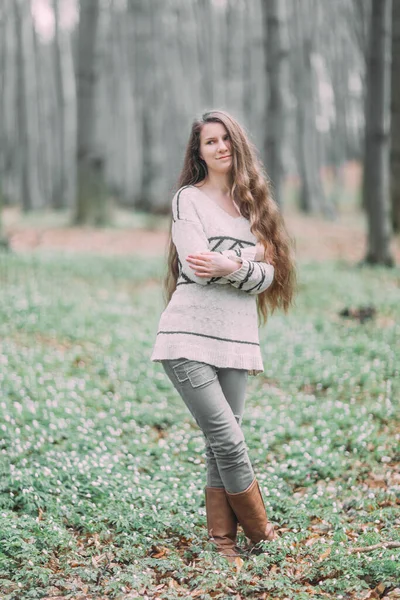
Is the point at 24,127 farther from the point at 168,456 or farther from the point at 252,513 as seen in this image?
the point at 252,513

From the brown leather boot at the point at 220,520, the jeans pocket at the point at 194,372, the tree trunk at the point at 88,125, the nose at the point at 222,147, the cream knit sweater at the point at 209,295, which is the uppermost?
the tree trunk at the point at 88,125

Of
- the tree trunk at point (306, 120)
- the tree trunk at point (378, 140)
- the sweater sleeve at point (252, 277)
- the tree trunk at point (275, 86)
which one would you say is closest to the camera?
the sweater sleeve at point (252, 277)

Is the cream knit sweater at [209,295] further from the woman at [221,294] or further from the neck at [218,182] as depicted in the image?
the neck at [218,182]

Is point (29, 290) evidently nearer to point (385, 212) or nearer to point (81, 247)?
point (81, 247)

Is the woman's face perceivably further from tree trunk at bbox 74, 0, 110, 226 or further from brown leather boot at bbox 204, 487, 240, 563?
tree trunk at bbox 74, 0, 110, 226

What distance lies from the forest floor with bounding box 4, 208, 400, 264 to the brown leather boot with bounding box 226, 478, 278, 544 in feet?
30.3

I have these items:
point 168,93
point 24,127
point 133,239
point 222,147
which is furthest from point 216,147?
point 168,93

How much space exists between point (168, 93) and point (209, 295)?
29938 mm

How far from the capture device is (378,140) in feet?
40.8

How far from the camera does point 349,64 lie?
37875mm

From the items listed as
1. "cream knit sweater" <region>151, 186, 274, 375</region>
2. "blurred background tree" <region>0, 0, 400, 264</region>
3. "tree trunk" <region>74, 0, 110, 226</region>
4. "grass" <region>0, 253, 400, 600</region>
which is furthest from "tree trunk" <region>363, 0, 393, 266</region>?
"cream knit sweater" <region>151, 186, 274, 375</region>

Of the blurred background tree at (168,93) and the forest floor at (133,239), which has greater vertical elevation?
the blurred background tree at (168,93)

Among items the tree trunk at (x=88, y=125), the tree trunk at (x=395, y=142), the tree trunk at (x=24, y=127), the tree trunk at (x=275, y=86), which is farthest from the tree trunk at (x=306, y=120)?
the tree trunk at (x=275, y=86)

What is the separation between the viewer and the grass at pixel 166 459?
12.7 ft
